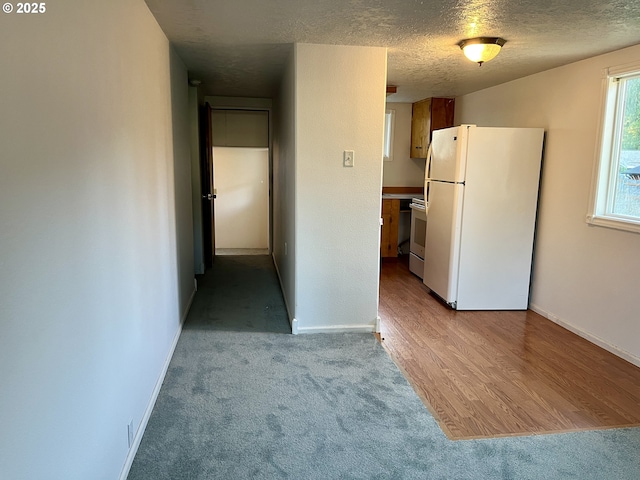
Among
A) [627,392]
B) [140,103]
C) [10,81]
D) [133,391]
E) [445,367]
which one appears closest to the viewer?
[10,81]

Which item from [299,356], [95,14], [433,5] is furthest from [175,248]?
[433,5]

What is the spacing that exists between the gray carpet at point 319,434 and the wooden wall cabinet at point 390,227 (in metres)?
3.28

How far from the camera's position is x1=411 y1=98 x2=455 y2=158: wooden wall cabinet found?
19.3 ft

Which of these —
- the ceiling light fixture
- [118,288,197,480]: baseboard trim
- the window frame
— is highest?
the ceiling light fixture

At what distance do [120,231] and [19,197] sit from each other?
0.87 m

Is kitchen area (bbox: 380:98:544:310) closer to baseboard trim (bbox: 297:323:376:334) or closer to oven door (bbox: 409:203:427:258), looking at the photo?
oven door (bbox: 409:203:427:258)

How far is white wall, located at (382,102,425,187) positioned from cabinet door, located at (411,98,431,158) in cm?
11

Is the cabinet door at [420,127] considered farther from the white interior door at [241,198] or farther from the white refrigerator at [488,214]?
the white interior door at [241,198]

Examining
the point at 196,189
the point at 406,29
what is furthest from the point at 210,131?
the point at 406,29

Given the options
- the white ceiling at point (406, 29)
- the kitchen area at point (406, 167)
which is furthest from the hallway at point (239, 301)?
the white ceiling at point (406, 29)

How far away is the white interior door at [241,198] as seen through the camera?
745 cm

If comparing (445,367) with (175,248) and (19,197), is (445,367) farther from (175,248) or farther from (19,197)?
(19,197)

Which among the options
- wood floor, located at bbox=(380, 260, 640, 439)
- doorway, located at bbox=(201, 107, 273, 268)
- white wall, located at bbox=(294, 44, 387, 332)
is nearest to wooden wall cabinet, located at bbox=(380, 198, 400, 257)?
doorway, located at bbox=(201, 107, 273, 268)

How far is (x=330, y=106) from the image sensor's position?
11.0 feet
